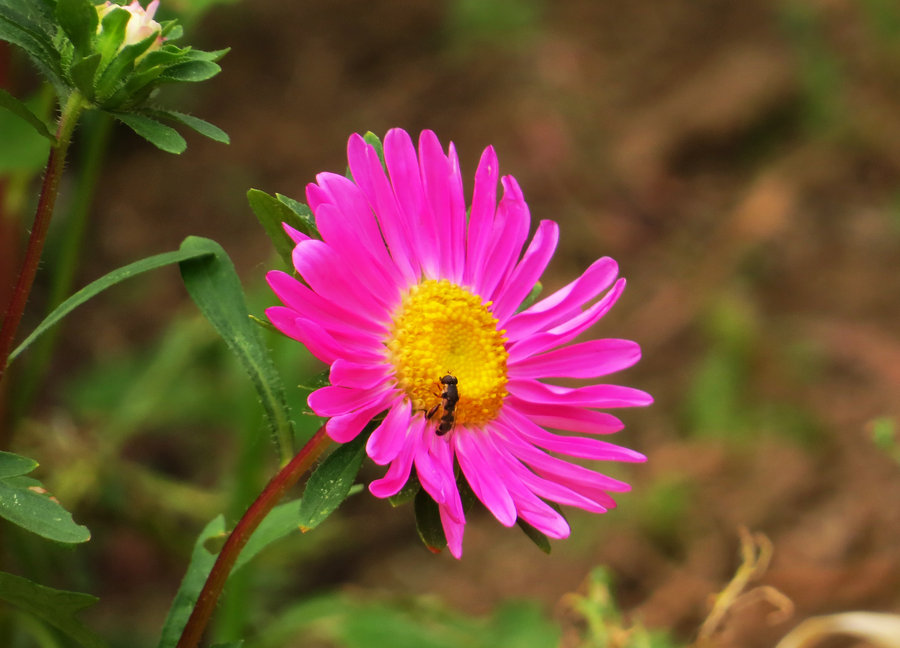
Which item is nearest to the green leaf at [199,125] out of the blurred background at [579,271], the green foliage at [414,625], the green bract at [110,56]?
the green bract at [110,56]

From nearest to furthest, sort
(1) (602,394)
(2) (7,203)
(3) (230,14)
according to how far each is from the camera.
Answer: (1) (602,394)
(2) (7,203)
(3) (230,14)

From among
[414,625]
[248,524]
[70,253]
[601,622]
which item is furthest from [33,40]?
[414,625]

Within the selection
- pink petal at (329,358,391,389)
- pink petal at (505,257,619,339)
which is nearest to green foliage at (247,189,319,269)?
pink petal at (329,358,391,389)

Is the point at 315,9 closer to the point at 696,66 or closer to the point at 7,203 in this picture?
the point at 696,66

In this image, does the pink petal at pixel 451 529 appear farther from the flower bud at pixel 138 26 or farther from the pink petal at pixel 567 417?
the flower bud at pixel 138 26

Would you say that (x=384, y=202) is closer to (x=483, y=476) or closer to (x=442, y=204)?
(x=442, y=204)

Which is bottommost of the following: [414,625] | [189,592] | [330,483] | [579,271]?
[414,625]

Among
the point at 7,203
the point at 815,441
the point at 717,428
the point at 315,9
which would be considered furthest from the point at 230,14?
the point at 815,441
